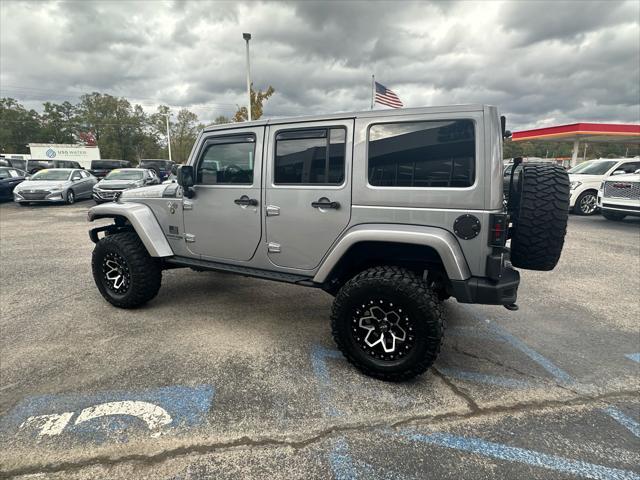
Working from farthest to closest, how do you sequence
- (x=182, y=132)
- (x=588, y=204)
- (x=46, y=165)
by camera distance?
(x=182, y=132)
(x=46, y=165)
(x=588, y=204)

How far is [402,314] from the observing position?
8.71 ft

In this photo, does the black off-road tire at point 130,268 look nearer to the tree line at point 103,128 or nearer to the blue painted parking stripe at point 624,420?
the blue painted parking stripe at point 624,420

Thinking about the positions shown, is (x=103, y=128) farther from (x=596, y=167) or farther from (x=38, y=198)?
(x=596, y=167)

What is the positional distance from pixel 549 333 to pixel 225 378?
10.8ft

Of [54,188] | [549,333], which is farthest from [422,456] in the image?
[54,188]

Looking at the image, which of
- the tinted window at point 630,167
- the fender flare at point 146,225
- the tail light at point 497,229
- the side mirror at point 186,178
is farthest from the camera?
the tinted window at point 630,167

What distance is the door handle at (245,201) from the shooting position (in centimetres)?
324

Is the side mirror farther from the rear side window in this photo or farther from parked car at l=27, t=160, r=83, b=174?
parked car at l=27, t=160, r=83, b=174

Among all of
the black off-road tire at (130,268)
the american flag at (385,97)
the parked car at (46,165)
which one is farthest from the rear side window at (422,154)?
the parked car at (46,165)

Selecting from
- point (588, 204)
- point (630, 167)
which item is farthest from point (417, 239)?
point (588, 204)

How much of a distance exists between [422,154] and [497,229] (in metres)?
0.76

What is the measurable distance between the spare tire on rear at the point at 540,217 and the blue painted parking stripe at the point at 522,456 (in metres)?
1.37

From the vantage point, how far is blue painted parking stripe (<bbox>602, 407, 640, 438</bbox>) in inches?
89.7

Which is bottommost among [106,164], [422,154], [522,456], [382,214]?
[522,456]
